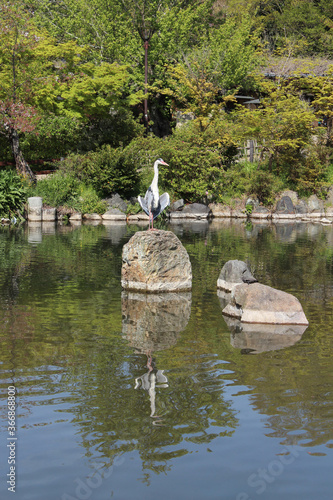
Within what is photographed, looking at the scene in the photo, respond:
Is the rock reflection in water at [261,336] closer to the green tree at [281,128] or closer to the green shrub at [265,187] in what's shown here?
the green shrub at [265,187]

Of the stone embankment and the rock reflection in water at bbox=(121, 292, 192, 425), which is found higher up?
the stone embankment

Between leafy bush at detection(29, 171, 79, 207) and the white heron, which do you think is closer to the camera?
the white heron

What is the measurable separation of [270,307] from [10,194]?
21364mm

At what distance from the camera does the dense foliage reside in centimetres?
3362

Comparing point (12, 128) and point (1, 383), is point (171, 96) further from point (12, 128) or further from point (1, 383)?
point (1, 383)

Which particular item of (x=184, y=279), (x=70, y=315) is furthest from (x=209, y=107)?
(x=70, y=315)

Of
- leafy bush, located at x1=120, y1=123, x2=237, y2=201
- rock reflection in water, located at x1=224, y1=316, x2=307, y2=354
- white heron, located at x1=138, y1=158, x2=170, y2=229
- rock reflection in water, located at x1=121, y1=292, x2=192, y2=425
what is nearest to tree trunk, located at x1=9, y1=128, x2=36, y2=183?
leafy bush, located at x1=120, y1=123, x2=237, y2=201

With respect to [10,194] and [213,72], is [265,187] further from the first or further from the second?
[10,194]

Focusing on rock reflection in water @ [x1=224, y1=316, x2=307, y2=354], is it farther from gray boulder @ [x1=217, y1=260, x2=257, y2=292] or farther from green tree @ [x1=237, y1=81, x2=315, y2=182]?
green tree @ [x1=237, y1=81, x2=315, y2=182]

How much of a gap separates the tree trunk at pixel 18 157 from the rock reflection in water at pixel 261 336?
24121mm

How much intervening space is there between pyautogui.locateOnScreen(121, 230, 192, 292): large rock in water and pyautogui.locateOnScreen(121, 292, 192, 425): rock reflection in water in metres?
0.27

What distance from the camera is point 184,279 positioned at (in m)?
14.6

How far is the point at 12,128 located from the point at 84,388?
27.1 metres

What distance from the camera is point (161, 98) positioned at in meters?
44.1
